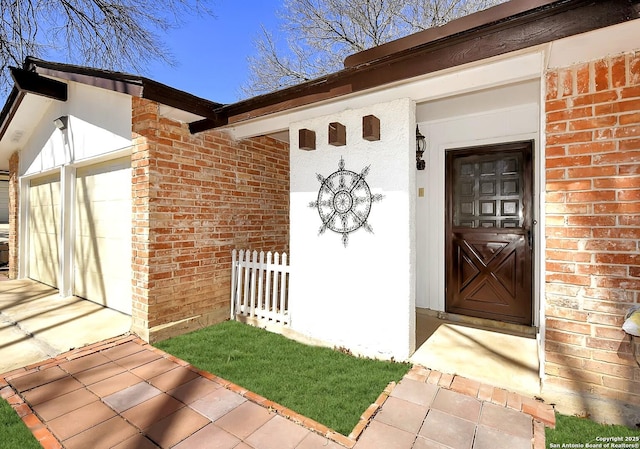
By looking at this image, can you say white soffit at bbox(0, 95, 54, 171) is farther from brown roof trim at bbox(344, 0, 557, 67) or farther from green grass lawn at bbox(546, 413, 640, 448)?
green grass lawn at bbox(546, 413, 640, 448)

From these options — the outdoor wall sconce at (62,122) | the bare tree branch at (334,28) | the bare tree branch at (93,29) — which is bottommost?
the outdoor wall sconce at (62,122)

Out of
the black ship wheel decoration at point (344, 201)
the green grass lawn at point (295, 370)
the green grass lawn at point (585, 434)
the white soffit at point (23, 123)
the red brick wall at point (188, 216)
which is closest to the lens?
the green grass lawn at point (585, 434)

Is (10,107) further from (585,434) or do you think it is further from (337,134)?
(585,434)

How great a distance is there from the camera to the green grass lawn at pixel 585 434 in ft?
6.81

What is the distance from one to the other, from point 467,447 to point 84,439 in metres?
2.59

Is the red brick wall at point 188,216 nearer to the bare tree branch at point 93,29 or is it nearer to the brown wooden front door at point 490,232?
the brown wooden front door at point 490,232

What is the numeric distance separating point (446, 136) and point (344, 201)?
2151mm

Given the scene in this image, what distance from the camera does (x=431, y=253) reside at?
15.7 ft

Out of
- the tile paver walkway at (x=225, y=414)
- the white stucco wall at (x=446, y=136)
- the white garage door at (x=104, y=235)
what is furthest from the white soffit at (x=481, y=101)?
the white garage door at (x=104, y=235)

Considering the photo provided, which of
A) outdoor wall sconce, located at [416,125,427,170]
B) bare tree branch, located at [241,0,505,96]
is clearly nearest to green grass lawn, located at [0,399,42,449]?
outdoor wall sconce, located at [416,125,427,170]

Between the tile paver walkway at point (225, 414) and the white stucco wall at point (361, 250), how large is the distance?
0.62m

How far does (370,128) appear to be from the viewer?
3.18 meters

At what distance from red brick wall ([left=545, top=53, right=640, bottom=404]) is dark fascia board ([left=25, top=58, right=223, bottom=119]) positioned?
11.7ft

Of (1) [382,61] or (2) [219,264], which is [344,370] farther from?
(1) [382,61]
